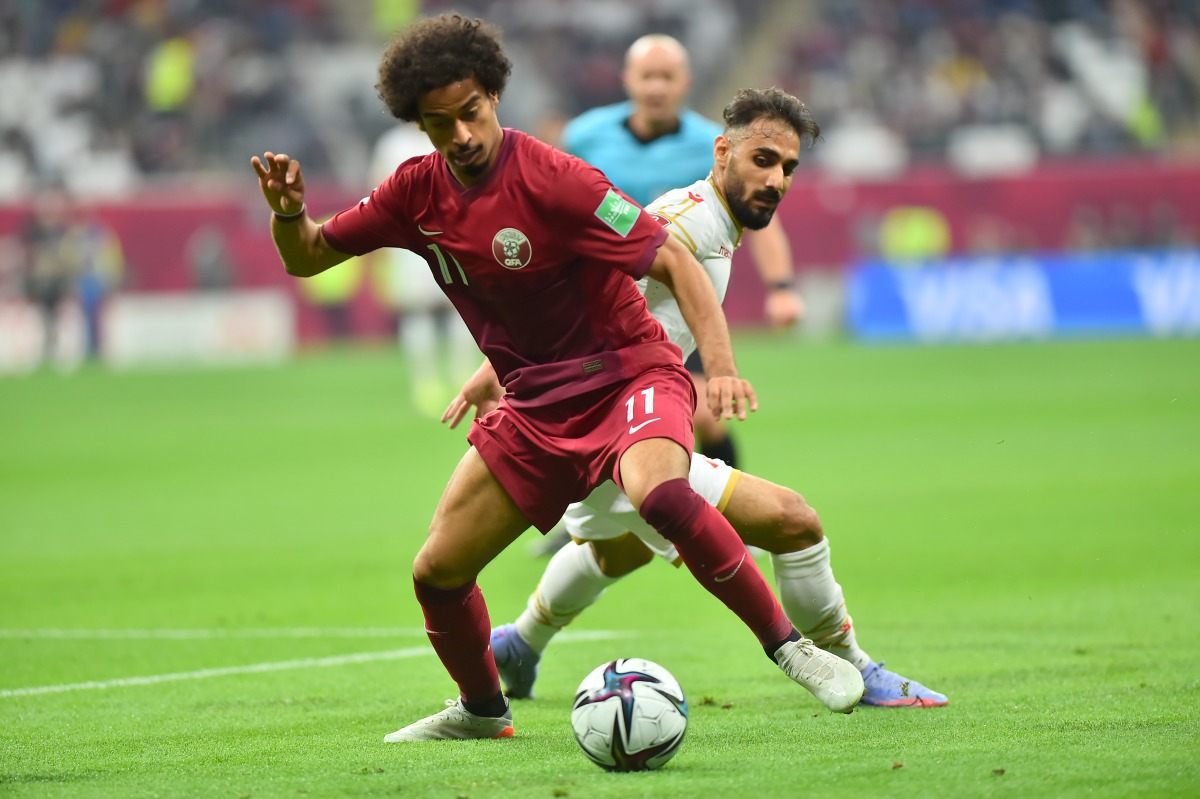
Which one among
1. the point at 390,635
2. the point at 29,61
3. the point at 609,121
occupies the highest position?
the point at 29,61

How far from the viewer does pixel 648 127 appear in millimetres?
9125

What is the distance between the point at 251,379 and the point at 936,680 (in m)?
18.4

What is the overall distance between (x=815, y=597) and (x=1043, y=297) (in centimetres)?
2143

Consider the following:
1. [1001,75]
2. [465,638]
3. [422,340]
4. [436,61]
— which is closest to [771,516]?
[465,638]

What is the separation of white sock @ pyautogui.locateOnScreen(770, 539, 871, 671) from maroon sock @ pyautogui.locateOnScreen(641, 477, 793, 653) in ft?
1.65

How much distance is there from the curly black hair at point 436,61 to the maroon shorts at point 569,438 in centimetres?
98

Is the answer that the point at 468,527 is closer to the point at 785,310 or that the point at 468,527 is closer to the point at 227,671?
the point at 227,671

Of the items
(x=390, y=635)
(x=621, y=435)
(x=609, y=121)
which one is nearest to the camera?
(x=621, y=435)

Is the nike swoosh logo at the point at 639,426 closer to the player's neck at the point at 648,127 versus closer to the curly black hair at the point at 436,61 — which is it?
the curly black hair at the point at 436,61

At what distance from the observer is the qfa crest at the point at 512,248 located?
5113 mm

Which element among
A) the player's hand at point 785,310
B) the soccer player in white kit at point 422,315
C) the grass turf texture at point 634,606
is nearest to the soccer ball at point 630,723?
the grass turf texture at point 634,606

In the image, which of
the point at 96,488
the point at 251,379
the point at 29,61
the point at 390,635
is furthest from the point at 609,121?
the point at 29,61

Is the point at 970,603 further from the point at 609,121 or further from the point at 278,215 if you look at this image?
the point at 278,215

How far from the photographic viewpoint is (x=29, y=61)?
108 ft
